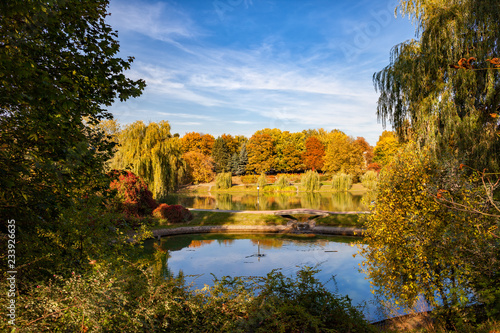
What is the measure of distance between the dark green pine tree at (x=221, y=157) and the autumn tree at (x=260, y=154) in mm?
4740

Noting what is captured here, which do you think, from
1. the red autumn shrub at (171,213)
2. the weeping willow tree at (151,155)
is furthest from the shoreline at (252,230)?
the weeping willow tree at (151,155)

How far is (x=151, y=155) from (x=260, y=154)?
45866 mm

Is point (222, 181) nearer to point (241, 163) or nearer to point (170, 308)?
point (241, 163)

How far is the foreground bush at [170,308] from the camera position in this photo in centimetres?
377

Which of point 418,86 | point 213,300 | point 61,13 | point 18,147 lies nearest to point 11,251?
point 18,147

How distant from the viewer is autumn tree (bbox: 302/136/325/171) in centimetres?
6994

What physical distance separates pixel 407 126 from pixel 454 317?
25.6ft

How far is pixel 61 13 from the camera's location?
5508 mm

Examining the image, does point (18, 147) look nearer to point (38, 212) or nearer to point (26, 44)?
point (38, 212)

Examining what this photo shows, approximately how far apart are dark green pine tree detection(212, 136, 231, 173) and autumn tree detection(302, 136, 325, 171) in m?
16.8

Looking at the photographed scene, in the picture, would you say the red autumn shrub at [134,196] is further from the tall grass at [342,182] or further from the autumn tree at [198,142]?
the autumn tree at [198,142]

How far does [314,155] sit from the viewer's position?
231ft

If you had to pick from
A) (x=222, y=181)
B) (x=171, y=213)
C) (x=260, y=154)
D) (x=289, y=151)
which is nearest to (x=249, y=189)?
(x=222, y=181)

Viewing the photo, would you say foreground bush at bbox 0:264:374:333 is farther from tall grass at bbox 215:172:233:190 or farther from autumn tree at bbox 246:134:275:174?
autumn tree at bbox 246:134:275:174
